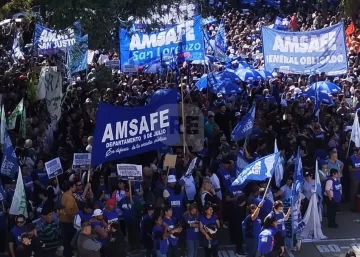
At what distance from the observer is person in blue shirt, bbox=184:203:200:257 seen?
11.6 m

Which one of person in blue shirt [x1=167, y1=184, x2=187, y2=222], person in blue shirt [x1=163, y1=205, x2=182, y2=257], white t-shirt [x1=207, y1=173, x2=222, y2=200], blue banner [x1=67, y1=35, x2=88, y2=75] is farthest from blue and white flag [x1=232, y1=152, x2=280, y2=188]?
blue banner [x1=67, y1=35, x2=88, y2=75]

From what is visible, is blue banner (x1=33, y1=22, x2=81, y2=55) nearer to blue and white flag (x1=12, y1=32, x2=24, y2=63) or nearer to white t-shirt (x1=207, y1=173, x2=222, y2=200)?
blue and white flag (x1=12, y1=32, x2=24, y2=63)

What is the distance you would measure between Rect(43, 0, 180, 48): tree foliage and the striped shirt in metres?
4.34

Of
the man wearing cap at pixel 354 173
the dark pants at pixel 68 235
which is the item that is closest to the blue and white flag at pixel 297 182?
the man wearing cap at pixel 354 173

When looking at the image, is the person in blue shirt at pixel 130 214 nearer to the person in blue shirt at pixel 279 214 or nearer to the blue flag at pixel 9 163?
the blue flag at pixel 9 163

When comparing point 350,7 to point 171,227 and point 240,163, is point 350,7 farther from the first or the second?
point 171,227

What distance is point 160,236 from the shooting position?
11281 mm

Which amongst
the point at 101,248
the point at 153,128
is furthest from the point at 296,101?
the point at 101,248

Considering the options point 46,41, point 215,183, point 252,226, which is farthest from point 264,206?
point 46,41

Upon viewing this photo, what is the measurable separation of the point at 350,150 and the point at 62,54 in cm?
934

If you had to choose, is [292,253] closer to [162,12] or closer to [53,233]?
[53,233]

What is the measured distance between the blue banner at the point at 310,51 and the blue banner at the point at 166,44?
1.89m

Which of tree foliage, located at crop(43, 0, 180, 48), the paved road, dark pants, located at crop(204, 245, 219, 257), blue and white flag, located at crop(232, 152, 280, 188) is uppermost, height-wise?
tree foliage, located at crop(43, 0, 180, 48)

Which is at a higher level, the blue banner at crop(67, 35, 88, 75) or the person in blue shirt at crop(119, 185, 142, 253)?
the blue banner at crop(67, 35, 88, 75)
